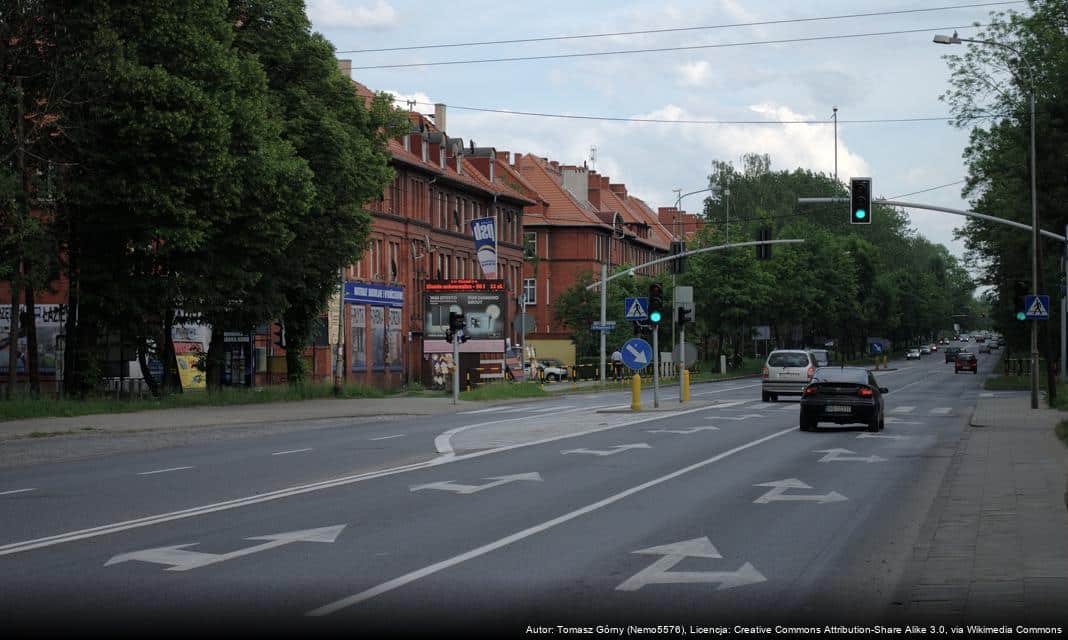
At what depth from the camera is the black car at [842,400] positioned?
3050 centimetres

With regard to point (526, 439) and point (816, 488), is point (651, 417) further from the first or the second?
point (816, 488)

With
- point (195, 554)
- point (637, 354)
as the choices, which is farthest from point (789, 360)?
point (195, 554)

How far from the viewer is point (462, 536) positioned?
12.7 m

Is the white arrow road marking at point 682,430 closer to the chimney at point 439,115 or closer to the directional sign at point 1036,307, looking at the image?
the directional sign at point 1036,307

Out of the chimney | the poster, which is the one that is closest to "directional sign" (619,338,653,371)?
the poster

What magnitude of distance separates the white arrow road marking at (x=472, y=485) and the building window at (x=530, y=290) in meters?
89.2

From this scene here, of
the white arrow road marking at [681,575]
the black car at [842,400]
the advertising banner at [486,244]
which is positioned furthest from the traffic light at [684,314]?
the white arrow road marking at [681,575]

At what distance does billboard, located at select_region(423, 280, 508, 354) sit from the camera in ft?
194

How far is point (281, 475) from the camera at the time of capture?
19.6 meters

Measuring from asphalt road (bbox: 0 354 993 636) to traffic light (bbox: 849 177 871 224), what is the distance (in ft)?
33.0

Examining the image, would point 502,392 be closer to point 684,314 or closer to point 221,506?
point 684,314

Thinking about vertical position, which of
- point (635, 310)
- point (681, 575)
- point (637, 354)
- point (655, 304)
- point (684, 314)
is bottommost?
point (681, 575)

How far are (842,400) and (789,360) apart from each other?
19.4 m

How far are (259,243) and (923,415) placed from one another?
63.0ft
